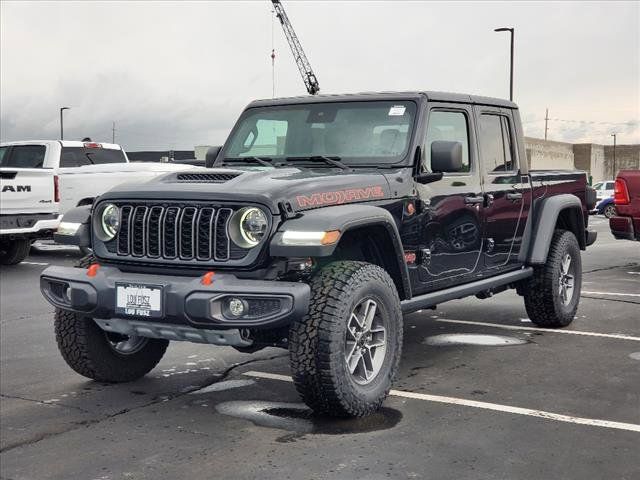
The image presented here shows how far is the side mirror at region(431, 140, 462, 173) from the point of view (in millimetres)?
5844

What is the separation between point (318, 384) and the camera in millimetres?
4848

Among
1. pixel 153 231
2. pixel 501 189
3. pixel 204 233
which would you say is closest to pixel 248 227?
pixel 204 233

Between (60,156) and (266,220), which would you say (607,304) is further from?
(60,156)

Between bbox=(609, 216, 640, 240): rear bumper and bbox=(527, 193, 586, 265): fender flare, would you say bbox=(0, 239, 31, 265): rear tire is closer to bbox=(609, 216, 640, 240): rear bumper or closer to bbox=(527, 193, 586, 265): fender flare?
bbox=(609, 216, 640, 240): rear bumper

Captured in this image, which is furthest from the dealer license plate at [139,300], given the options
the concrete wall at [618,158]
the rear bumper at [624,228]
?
the concrete wall at [618,158]

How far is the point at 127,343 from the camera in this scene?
623 cm

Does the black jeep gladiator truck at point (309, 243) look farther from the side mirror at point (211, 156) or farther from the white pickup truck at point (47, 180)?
the white pickup truck at point (47, 180)

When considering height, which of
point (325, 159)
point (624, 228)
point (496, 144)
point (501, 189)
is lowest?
point (624, 228)

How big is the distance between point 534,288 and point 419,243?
2.30 metres

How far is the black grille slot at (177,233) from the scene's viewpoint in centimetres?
498

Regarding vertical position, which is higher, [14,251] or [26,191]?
[26,191]

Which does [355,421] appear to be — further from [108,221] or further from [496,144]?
[496,144]

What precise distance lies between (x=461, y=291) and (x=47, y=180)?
9758 millimetres

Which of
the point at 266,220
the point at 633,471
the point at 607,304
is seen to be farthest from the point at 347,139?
the point at 607,304
